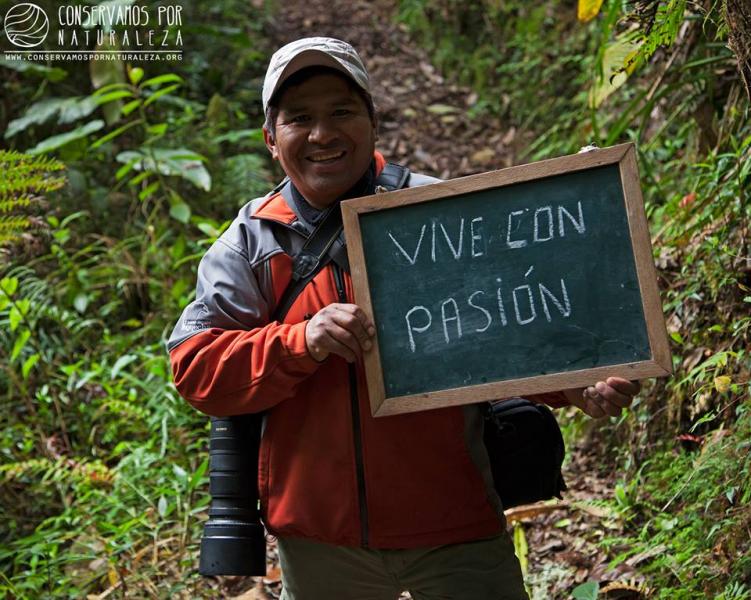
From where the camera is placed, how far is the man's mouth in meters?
2.32

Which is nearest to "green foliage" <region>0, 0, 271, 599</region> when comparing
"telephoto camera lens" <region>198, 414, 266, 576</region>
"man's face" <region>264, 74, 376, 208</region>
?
"telephoto camera lens" <region>198, 414, 266, 576</region>

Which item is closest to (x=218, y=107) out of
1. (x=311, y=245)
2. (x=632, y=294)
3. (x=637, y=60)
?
(x=637, y=60)

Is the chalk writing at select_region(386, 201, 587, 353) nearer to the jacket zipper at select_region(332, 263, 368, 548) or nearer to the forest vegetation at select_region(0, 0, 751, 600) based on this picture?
the jacket zipper at select_region(332, 263, 368, 548)

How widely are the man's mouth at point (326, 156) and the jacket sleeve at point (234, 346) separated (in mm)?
318

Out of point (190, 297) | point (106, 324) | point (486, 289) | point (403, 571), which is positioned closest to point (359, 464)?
point (403, 571)

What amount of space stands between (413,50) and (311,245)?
352 inches

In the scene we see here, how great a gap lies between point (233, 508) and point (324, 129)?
103 centimetres

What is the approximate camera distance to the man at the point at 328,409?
7.16ft

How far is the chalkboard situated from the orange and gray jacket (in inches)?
4.8

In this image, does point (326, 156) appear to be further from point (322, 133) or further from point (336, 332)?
point (336, 332)

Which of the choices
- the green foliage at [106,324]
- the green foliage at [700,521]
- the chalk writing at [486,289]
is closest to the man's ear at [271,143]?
the chalk writing at [486,289]

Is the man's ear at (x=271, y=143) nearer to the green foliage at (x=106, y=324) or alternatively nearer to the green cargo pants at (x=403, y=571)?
the green cargo pants at (x=403, y=571)

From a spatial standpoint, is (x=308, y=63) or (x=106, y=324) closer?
(x=308, y=63)

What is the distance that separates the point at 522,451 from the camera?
2.39 metres
